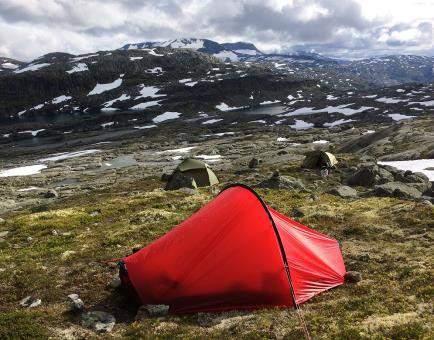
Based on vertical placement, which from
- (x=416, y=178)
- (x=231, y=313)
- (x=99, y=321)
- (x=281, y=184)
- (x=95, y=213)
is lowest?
(x=416, y=178)

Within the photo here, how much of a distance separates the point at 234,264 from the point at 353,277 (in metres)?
4.24

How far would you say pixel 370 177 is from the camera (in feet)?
126

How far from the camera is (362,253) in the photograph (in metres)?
18.1

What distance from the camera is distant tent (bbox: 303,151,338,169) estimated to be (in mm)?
50125

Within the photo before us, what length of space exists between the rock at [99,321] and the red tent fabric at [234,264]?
4.37 feet

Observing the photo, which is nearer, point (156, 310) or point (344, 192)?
point (156, 310)

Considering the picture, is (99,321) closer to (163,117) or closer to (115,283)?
(115,283)

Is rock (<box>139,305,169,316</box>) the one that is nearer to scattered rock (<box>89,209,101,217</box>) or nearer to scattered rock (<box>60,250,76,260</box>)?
scattered rock (<box>60,250,76,260</box>)

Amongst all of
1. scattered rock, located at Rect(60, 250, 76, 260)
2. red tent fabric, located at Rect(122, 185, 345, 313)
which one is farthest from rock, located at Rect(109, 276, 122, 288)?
scattered rock, located at Rect(60, 250, 76, 260)

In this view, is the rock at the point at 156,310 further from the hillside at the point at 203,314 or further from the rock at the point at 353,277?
the rock at the point at 353,277

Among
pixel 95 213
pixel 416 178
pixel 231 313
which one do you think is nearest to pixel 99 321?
pixel 231 313

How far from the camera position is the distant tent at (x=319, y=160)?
50.1m

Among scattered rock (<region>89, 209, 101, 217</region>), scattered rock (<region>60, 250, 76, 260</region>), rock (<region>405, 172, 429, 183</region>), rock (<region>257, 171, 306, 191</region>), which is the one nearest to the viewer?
scattered rock (<region>60, 250, 76, 260</region>)

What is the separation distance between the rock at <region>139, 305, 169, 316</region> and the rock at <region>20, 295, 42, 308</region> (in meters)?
3.85
